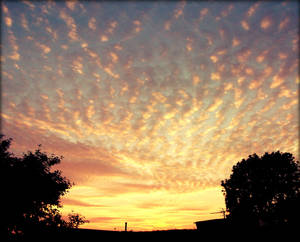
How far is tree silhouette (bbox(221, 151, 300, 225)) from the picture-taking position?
35.2 metres

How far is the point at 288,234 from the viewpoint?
18.1m

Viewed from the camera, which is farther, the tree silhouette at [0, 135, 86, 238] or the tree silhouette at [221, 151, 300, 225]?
the tree silhouette at [221, 151, 300, 225]

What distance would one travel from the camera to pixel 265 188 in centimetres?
3631

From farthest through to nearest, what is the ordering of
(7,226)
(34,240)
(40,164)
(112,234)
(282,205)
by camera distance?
1. (282,205)
2. (40,164)
3. (7,226)
4. (112,234)
5. (34,240)

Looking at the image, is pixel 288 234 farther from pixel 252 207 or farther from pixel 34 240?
pixel 34 240

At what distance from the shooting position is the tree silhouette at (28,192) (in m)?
23.1

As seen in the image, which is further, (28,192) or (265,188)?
(265,188)

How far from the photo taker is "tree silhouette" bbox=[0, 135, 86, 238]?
23.1 m

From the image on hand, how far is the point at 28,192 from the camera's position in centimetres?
2420

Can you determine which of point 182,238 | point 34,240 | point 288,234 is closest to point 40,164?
point 34,240

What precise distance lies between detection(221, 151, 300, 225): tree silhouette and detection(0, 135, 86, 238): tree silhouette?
28.7 metres

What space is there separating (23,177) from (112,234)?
39.5ft

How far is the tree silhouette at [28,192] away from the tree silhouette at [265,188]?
2870cm

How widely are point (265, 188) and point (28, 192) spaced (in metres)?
35.8
